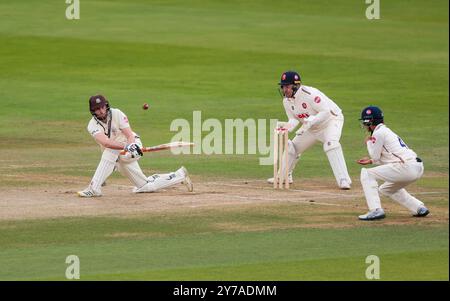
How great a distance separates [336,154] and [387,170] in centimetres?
266

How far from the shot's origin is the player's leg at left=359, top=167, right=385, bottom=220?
14344 millimetres

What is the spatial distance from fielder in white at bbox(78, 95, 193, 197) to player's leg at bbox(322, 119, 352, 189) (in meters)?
2.07

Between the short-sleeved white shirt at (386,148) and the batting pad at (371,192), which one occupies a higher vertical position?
the short-sleeved white shirt at (386,148)

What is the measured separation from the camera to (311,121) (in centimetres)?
1711

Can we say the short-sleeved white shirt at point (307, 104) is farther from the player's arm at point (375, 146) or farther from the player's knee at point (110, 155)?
the player's knee at point (110, 155)

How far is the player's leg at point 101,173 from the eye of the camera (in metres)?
15.9

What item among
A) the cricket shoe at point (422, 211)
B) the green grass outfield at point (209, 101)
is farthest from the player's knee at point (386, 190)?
the green grass outfield at point (209, 101)

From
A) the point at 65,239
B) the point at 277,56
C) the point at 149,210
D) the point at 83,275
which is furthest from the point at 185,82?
the point at 83,275

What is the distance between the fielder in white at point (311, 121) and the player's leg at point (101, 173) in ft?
7.86

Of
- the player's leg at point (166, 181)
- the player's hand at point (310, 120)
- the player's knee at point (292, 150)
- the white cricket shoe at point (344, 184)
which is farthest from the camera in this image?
the player's knee at point (292, 150)

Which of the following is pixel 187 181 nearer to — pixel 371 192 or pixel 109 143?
pixel 109 143

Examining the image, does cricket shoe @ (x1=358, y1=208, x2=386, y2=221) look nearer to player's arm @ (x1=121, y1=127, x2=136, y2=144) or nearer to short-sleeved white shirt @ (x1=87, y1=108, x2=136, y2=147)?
player's arm @ (x1=121, y1=127, x2=136, y2=144)

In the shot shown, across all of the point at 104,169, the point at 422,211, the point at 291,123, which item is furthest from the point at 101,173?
the point at 422,211
